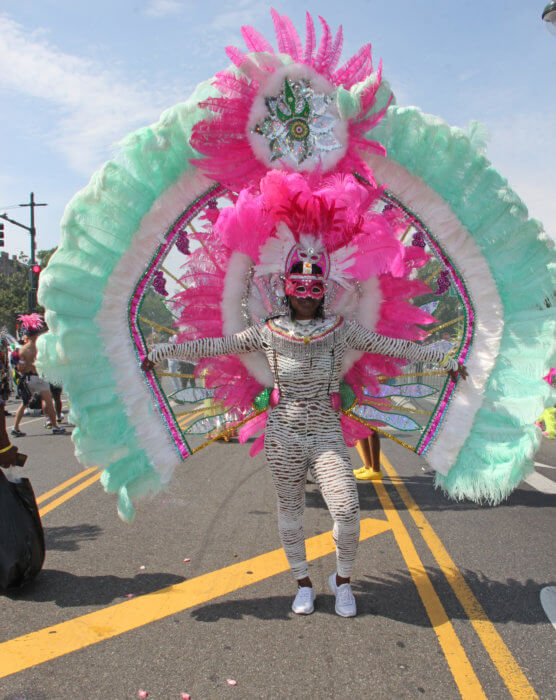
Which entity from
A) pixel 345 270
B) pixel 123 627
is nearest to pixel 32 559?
pixel 123 627

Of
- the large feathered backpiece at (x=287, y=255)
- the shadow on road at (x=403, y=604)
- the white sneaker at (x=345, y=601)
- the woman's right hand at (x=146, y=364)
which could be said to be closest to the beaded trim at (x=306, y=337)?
the large feathered backpiece at (x=287, y=255)

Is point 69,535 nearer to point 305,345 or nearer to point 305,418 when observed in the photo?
point 305,418

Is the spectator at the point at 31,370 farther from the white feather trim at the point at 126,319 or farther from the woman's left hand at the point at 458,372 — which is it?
the woman's left hand at the point at 458,372

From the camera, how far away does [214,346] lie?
3314 millimetres

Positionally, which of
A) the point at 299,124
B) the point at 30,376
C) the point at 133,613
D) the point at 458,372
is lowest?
the point at 133,613

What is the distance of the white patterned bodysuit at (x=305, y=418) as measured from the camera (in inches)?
123

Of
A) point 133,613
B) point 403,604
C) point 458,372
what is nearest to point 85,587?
point 133,613

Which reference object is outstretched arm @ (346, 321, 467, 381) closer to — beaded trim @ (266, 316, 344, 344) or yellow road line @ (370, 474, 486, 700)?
beaded trim @ (266, 316, 344, 344)

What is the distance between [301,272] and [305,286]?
89 millimetres

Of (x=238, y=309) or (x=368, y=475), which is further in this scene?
(x=368, y=475)

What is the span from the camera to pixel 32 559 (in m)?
3.47

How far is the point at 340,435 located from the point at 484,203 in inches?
64.3

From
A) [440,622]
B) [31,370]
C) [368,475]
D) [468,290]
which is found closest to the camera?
[440,622]

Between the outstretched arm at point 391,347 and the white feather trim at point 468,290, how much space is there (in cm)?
24
